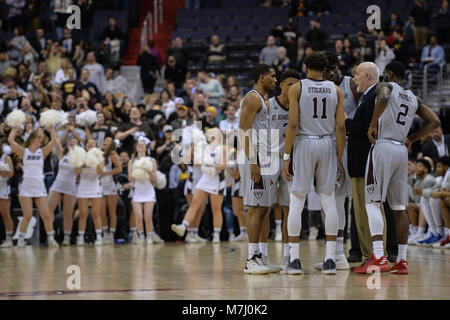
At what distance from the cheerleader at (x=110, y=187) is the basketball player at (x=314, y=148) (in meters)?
6.35

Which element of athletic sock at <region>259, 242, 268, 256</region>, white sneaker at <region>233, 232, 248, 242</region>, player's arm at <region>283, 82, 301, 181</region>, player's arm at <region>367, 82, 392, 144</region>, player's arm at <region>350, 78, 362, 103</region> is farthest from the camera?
white sneaker at <region>233, 232, 248, 242</region>

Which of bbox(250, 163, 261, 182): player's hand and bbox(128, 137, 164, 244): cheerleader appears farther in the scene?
bbox(128, 137, 164, 244): cheerleader

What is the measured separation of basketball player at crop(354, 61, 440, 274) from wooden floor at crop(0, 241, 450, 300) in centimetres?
26

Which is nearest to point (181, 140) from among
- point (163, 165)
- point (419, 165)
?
point (163, 165)

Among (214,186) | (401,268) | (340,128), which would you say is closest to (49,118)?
(214,186)

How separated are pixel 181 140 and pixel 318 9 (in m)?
8.78

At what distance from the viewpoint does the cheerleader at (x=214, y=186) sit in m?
13.1

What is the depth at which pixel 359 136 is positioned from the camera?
8383mm

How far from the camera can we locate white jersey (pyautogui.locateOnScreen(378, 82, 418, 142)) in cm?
760

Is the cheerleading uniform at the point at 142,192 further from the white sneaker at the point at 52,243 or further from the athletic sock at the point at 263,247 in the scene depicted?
the athletic sock at the point at 263,247

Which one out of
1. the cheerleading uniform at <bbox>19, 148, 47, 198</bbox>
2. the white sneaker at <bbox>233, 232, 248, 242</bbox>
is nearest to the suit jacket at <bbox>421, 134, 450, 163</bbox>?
the white sneaker at <bbox>233, 232, 248, 242</bbox>

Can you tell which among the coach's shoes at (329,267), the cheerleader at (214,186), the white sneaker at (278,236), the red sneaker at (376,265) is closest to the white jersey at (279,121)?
the coach's shoes at (329,267)

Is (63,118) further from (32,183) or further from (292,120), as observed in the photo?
(292,120)

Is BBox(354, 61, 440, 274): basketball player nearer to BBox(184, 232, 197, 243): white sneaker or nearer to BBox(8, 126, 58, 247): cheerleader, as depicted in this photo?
BBox(184, 232, 197, 243): white sneaker
